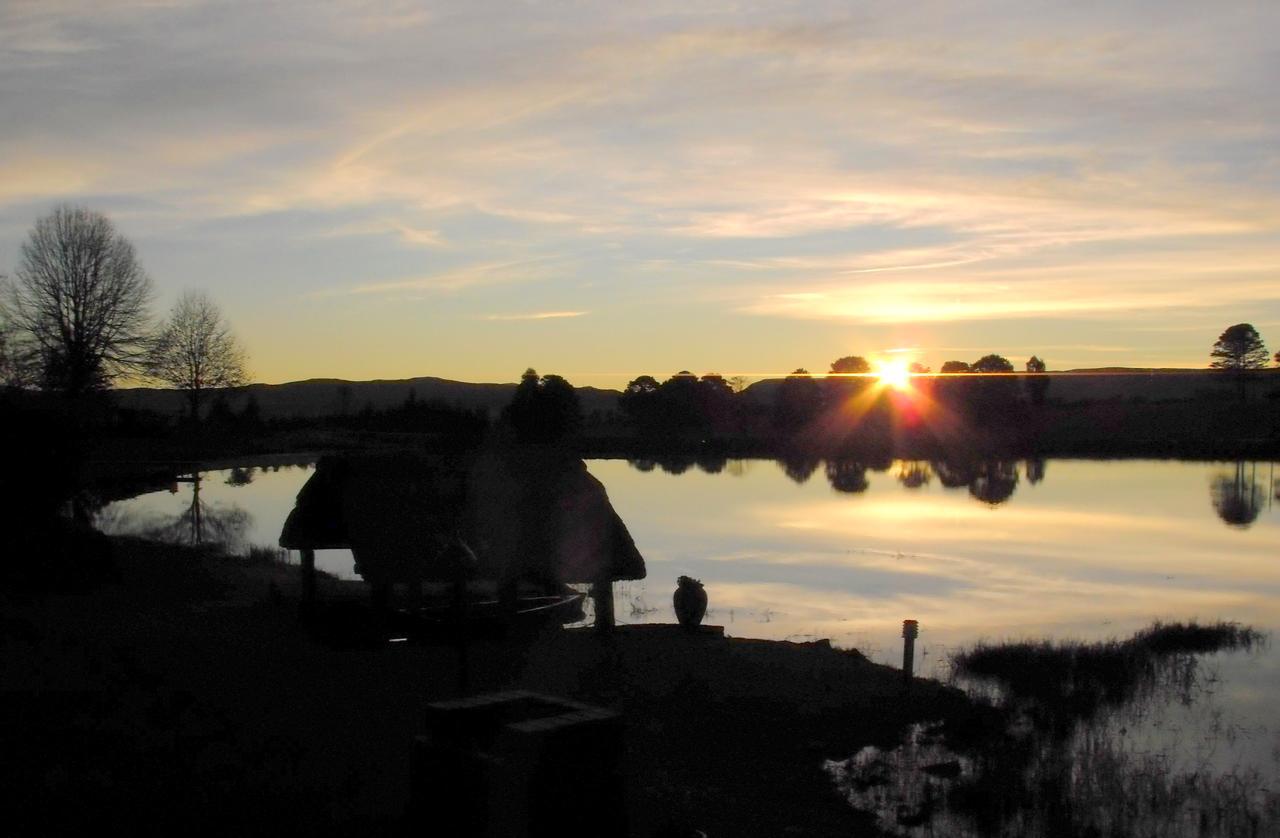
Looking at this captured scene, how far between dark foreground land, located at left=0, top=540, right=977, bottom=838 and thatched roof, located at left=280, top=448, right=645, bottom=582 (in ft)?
3.39

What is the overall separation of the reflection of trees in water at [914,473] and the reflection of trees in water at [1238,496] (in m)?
13.5

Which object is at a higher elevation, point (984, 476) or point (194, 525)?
point (984, 476)

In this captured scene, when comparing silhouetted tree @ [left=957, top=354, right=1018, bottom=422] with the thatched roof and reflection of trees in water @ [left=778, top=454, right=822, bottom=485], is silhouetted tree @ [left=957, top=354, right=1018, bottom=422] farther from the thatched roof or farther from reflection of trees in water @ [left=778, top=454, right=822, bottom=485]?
the thatched roof

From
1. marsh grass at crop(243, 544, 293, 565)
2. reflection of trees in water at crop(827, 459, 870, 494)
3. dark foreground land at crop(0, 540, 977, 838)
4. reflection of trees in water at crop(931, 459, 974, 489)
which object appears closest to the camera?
dark foreground land at crop(0, 540, 977, 838)

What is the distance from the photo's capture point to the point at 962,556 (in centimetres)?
3244

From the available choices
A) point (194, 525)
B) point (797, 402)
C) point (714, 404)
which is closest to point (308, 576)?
point (194, 525)

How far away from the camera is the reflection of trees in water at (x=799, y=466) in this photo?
65331 mm

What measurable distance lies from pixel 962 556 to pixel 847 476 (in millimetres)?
32921

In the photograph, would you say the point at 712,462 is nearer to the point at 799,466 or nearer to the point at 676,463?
the point at 676,463

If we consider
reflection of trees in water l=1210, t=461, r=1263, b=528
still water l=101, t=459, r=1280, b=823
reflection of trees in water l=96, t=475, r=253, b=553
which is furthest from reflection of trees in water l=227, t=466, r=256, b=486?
reflection of trees in water l=1210, t=461, r=1263, b=528

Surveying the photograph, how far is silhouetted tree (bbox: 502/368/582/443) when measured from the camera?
61.9 meters

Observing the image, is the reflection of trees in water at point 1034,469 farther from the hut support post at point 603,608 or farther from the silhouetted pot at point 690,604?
the hut support post at point 603,608

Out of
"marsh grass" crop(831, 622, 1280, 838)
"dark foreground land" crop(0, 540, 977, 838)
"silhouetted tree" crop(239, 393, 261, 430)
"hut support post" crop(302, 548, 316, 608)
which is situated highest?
"silhouetted tree" crop(239, 393, 261, 430)

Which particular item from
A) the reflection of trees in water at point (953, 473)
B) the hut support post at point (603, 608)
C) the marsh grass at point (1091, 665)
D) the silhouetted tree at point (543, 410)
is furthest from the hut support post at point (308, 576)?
the reflection of trees in water at point (953, 473)
